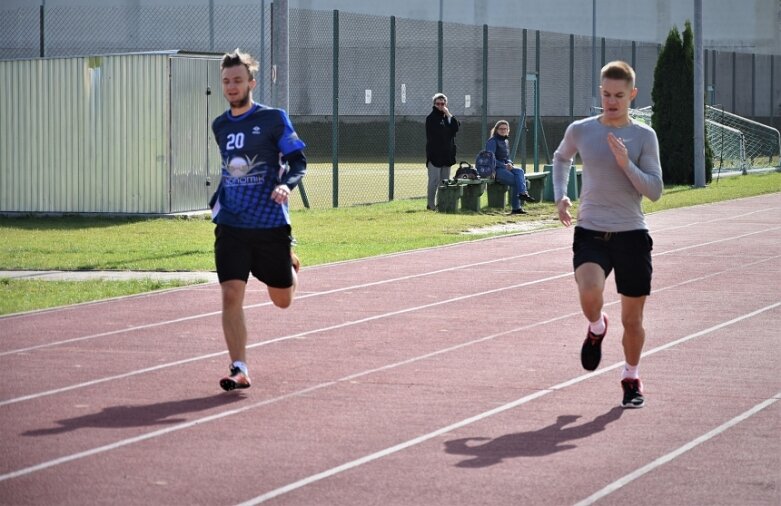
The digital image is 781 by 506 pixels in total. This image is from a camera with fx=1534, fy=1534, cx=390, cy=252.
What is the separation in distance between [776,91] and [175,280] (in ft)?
151

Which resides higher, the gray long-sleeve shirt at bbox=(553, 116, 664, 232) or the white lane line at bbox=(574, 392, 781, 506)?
the gray long-sleeve shirt at bbox=(553, 116, 664, 232)

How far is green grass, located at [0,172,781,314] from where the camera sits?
14.8 metres

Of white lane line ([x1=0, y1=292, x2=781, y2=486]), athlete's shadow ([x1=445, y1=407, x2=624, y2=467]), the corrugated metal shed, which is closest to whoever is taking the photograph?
white lane line ([x1=0, y1=292, x2=781, y2=486])

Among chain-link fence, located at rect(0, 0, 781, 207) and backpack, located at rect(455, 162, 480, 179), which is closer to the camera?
backpack, located at rect(455, 162, 480, 179)

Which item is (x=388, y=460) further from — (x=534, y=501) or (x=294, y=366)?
(x=294, y=366)

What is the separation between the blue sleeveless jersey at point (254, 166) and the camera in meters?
9.32

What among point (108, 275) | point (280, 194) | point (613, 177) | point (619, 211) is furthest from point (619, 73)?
point (108, 275)

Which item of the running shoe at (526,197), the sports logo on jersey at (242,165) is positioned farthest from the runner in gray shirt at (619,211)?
the running shoe at (526,197)

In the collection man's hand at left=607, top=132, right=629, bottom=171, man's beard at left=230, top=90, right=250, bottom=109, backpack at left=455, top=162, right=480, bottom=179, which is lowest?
backpack at left=455, top=162, right=480, bottom=179

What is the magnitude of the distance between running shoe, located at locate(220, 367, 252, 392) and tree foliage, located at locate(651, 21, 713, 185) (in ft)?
91.8

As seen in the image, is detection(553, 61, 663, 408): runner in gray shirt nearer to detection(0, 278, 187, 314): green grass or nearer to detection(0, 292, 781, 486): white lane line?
detection(0, 292, 781, 486): white lane line

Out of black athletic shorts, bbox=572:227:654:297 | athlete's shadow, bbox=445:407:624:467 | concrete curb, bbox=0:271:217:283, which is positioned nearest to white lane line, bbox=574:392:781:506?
athlete's shadow, bbox=445:407:624:467

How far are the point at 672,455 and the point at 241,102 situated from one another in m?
3.60

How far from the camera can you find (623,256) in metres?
8.70
